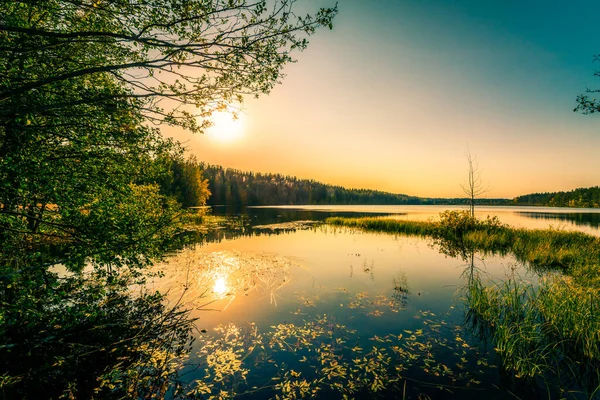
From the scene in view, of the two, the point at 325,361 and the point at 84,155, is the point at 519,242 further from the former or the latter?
the point at 84,155

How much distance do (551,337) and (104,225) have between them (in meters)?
15.1

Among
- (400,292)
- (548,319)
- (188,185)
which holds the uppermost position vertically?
(188,185)

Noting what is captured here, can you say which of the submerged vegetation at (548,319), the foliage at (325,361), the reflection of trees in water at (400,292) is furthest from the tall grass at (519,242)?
the foliage at (325,361)

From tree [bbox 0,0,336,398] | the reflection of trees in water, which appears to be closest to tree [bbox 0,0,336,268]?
tree [bbox 0,0,336,398]

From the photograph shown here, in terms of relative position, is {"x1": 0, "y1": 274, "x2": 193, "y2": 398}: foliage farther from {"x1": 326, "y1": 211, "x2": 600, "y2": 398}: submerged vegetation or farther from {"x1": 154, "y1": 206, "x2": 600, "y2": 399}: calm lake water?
{"x1": 326, "y1": 211, "x2": 600, "y2": 398}: submerged vegetation

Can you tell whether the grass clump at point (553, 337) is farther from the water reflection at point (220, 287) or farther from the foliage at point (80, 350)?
the water reflection at point (220, 287)

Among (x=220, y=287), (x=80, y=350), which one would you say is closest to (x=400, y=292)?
(x=220, y=287)

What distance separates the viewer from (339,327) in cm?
1026

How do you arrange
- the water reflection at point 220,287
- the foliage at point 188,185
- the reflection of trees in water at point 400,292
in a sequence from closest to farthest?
the reflection of trees in water at point 400,292, the water reflection at point 220,287, the foliage at point 188,185

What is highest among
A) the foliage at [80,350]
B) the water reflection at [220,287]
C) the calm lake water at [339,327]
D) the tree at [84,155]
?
the tree at [84,155]

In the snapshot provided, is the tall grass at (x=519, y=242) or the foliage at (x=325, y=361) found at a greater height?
Result: the tall grass at (x=519, y=242)

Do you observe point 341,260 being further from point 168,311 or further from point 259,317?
point 168,311

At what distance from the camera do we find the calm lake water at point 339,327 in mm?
7086

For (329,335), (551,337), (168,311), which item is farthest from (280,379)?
(551,337)
